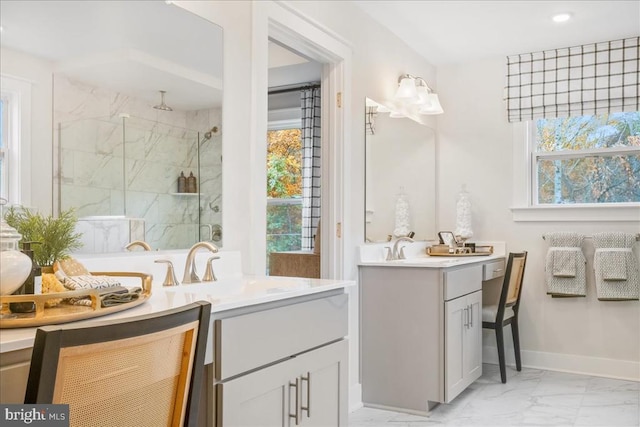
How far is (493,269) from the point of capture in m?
4.07

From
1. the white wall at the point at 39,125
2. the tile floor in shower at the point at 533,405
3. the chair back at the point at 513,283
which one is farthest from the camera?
the chair back at the point at 513,283

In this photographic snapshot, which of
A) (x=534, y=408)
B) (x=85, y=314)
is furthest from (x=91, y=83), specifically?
(x=534, y=408)

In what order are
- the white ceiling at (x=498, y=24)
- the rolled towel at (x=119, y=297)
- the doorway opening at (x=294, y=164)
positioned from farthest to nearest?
1. the doorway opening at (x=294, y=164)
2. the white ceiling at (x=498, y=24)
3. the rolled towel at (x=119, y=297)

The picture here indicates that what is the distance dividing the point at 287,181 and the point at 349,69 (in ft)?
6.11

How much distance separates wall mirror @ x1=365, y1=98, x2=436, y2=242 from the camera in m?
3.57

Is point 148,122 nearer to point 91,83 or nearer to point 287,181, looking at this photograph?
point 91,83

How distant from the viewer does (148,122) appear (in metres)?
1.99

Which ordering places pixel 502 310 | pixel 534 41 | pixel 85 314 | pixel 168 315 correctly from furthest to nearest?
pixel 534 41 → pixel 502 310 → pixel 85 314 → pixel 168 315

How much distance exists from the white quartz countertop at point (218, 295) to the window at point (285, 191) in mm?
2654

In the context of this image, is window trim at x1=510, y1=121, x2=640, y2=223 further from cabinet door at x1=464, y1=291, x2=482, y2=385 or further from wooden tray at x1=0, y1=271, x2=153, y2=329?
wooden tray at x1=0, y1=271, x2=153, y2=329

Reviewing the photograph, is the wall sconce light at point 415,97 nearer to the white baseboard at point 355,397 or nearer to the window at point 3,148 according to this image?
the white baseboard at point 355,397

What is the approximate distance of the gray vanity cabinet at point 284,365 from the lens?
1495 mm

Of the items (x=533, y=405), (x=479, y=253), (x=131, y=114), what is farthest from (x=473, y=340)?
(x=131, y=114)

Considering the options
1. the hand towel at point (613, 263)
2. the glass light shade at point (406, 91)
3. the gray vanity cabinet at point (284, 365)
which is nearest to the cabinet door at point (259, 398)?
the gray vanity cabinet at point (284, 365)
